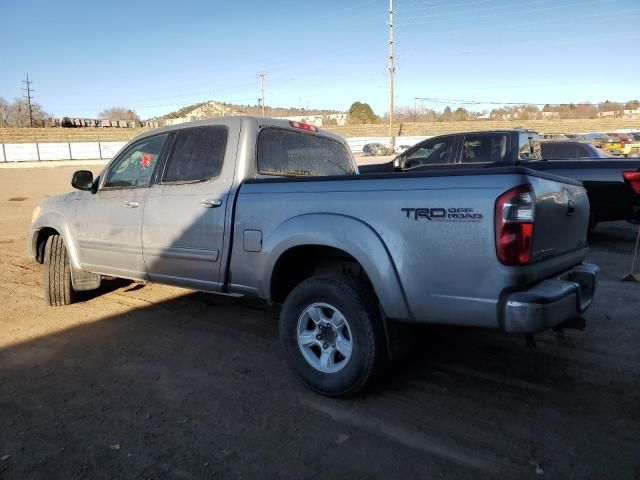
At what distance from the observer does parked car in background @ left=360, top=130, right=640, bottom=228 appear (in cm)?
827

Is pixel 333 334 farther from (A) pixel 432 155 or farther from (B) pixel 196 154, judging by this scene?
(A) pixel 432 155

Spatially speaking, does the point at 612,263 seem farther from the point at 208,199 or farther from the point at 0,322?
the point at 0,322

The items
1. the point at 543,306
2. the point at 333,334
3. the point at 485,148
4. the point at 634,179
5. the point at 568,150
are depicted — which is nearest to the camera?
the point at 543,306

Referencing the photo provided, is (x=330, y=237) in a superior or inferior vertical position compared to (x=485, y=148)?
inferior

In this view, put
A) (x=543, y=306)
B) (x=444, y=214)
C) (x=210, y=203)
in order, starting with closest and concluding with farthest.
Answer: (x=543, y=306)
(x=444, y=214)
(x=210, y=203)

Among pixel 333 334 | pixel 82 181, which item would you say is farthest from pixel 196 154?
pixel 333 334

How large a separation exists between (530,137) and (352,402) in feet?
24.6

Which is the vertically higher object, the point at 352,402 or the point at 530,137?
the point at 530,137

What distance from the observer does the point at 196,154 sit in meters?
4.59

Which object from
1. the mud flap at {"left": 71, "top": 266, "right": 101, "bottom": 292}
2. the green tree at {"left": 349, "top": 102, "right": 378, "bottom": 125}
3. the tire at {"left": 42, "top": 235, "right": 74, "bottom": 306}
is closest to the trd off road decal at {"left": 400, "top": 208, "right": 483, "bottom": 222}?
the mud flap at {"left": 71, "top": 266, "right": 101, "bottom": 292}

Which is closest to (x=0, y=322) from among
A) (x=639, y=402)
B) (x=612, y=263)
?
(x=639, y=402)

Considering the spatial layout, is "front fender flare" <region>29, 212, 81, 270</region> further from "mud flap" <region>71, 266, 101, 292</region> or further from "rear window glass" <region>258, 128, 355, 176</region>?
"rear window glass" <region>258, 128, 355, 176</region>

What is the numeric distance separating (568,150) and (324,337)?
29.9 ft

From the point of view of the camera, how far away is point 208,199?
428cm
